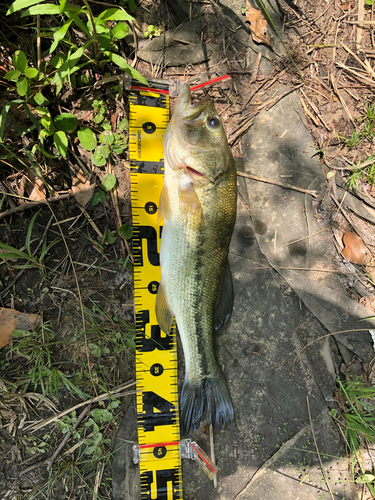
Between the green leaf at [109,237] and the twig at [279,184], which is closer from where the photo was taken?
the green leaf at [109,237]

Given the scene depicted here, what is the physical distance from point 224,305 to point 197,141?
1.51 meters

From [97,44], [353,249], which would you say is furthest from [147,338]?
[97,44]

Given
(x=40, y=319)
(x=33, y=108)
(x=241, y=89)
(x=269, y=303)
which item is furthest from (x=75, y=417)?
(x=241, y=89)

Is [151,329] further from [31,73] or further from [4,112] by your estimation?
[31,73]

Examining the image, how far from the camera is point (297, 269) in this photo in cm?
317

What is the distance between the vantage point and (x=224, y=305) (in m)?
2.79

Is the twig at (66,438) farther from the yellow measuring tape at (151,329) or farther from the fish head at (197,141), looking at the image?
the fish head at (197,141)

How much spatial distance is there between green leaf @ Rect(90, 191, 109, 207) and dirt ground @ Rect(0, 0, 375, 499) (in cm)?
4

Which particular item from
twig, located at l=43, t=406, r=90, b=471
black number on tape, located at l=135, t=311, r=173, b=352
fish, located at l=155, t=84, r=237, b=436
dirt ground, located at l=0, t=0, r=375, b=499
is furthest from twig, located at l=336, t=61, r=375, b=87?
twig, located at l=43, t=406, r=90, b=471

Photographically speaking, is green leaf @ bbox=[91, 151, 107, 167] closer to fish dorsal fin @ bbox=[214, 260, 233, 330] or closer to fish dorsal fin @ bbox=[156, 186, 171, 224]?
fish dorsal fin @ bbox=[156, 186, 171, 224]

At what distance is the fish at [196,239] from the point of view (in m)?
2.48

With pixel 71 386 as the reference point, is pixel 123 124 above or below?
above

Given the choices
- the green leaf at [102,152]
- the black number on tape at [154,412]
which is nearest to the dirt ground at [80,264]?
the green leaf at [102,152]

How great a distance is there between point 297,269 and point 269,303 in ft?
1.58
